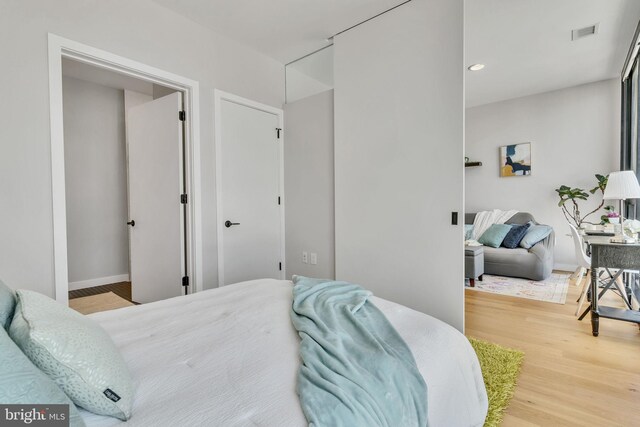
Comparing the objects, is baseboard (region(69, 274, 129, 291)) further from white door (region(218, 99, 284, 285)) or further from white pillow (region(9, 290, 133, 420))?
white pillow (region(9, 290, 133, 420))

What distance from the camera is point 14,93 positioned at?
1.89 metres

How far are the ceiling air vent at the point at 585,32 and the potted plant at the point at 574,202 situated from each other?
210cm

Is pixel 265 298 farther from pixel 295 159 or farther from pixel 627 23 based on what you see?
pixel 627 23

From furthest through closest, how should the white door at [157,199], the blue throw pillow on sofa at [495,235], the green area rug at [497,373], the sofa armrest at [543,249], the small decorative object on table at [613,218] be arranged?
the blue throw pillow on sofa at [495,235] → the sofa armrest at [543,249] → the small decorative object on table at [613,218] → the white door at [157,199] → the green area rug at [497,373]

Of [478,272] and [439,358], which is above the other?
[439,358]

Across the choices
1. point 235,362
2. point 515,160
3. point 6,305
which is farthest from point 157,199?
point 515,160

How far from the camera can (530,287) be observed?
12.7 feet

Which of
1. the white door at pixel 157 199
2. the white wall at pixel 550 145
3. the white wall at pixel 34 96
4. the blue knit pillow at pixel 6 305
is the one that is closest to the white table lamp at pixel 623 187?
the white wall at pixel 550 145

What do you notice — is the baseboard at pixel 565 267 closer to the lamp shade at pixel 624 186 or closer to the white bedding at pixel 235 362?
the lamp shade at pixel 624 186

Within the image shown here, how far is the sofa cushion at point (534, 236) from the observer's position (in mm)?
4234

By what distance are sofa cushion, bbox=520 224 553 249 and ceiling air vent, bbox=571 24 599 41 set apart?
2.39 meters

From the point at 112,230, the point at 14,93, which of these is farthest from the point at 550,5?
the point at 112,230

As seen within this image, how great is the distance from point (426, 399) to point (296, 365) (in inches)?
16.2

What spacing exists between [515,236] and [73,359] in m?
4.99
